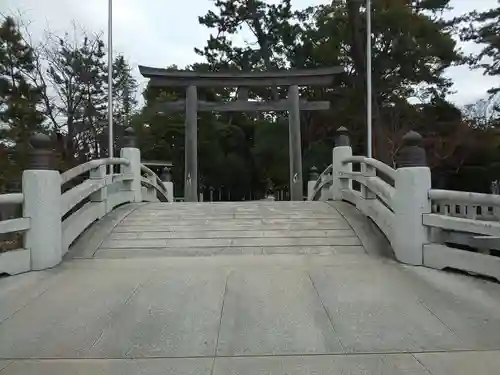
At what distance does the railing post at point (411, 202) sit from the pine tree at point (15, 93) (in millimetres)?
16045

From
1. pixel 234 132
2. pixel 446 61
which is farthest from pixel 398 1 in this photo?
pixel 234 132

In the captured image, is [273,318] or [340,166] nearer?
[273,318]

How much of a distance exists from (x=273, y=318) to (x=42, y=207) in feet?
11.2

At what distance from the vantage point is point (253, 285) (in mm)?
5426

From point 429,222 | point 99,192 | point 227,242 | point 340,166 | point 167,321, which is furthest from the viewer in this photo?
point 340,166

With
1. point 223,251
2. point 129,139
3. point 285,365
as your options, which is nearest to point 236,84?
point 129,139

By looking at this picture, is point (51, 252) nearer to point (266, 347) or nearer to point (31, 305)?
point (31, 305)

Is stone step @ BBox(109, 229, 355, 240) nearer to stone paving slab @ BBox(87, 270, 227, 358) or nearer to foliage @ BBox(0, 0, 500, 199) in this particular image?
stone paving slab @ BBox(87, 270, 227, 358)

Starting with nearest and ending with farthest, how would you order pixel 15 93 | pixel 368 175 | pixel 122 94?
pixel 368 175, pixel 15 93, pixel 122 94

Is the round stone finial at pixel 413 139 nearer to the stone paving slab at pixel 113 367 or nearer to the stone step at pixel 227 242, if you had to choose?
the stone step at pixel 227 242

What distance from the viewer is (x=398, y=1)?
75.4ft

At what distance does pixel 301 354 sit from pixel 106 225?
17.6 ft

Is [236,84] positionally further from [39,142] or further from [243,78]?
[39,142]

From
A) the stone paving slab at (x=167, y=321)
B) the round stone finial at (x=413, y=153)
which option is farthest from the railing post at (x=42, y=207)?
the round stone finial at (x=413, y=153)
